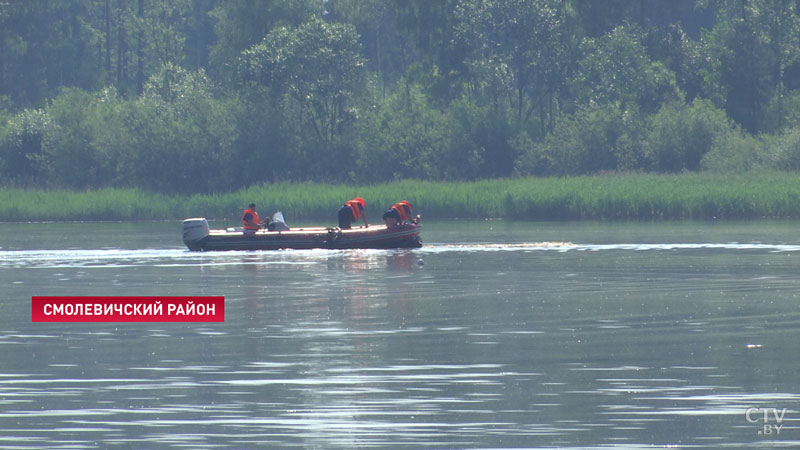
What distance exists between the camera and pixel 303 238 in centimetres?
4447

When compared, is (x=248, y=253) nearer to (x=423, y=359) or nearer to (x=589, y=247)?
(x=589, y=247)

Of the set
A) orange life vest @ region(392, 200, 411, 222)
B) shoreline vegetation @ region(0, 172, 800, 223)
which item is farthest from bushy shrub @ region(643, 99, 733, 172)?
orange life vest @ region(392, 200, 411, 222)

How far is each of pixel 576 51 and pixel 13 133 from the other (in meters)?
30.5

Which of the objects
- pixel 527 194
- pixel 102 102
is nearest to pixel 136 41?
pixel 102 102

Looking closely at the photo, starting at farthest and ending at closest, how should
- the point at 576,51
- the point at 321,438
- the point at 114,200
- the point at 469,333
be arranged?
the point at 576,51
the point at 114,200
the point at 469,333
the point at 321,438

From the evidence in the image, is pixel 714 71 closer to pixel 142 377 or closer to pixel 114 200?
pixel 114 200

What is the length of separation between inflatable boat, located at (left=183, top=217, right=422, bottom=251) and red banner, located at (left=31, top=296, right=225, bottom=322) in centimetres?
1389

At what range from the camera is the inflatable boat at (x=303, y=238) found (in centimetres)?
4403

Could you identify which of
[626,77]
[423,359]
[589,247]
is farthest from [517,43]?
[423,359]

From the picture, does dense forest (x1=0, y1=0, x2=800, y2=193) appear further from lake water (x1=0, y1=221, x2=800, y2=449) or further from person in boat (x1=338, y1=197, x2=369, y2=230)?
lake water (x1=0, y1=221, x2=800, y2=449)

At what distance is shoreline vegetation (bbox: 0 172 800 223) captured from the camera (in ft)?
202

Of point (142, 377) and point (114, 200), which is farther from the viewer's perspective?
point (114, 200)

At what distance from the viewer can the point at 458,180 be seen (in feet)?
258

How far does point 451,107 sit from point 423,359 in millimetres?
65040
